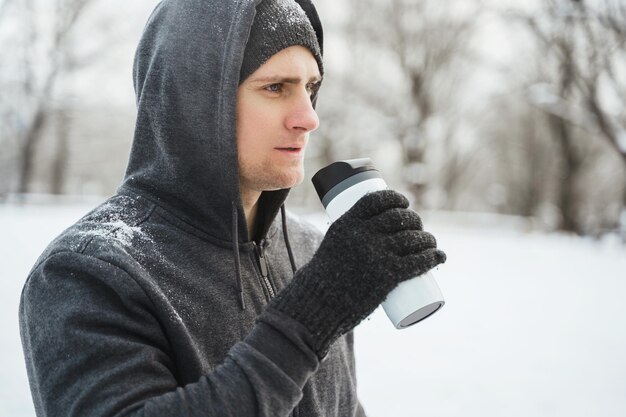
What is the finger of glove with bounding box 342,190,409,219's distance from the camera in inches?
47.5

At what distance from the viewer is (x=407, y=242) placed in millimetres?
1195

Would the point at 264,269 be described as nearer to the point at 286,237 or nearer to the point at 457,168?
the point at 286,237

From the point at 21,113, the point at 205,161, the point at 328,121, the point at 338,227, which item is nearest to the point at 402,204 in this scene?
the point at 338,227

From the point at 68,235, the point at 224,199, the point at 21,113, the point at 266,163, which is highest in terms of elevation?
the point at 21,113

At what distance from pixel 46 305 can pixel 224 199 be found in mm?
538

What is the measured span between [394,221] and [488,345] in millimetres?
5473

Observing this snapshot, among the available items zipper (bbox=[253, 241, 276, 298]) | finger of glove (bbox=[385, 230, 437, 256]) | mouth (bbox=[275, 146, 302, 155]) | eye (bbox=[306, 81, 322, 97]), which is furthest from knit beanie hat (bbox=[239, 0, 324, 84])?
finger of glove (bbox=[385, 230, 437, 256])

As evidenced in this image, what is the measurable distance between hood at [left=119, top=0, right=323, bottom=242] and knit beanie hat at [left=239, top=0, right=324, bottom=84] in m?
0.08

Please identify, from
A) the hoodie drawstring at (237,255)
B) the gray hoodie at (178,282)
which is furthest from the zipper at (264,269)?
the hoodie drawstring at (237,255)

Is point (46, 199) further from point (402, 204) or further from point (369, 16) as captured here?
point (402, 204)

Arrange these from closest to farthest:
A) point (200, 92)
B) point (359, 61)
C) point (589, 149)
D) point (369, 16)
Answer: point (200, 92) → point (369, 16) → point (359, 61) → point (589, 149)

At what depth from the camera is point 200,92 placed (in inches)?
56.7

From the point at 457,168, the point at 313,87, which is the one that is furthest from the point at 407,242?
the point at 457,168

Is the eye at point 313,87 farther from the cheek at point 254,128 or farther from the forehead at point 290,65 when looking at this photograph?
the cheek at point 254,128
